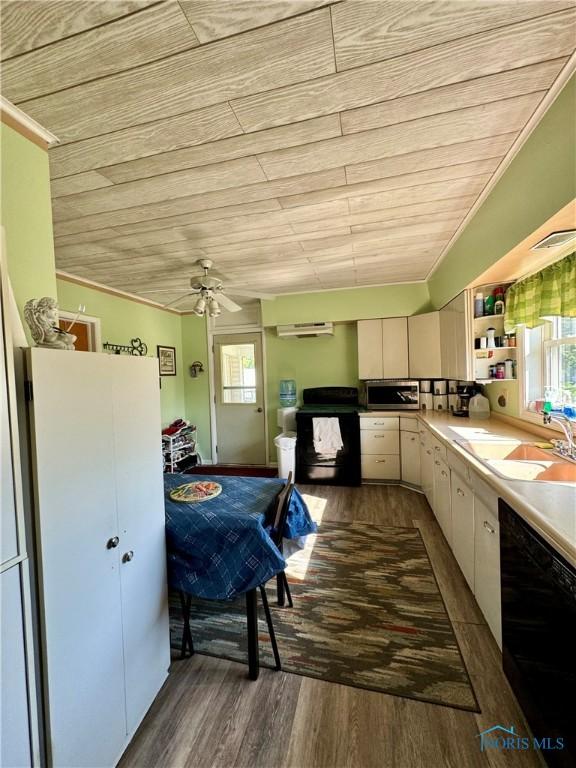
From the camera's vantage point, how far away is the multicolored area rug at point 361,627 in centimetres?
138

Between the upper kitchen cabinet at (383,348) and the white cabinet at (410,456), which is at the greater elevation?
the upper kitchen cabinet at (383,348)

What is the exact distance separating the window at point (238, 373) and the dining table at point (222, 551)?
10.1 feet

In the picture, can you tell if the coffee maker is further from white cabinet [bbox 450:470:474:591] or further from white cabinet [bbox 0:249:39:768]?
white cabinet [bbox 0:249:39:768]

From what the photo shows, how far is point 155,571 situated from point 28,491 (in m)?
0.78

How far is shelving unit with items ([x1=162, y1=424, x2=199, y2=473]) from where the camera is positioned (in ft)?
13.2

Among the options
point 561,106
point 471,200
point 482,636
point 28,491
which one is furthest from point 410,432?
point 28,491

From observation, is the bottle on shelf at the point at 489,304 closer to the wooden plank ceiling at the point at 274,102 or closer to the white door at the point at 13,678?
the wooden plank ceiling at the point at 274,102

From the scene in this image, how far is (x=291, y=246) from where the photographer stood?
2467 mm

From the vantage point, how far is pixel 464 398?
3164 millimetres

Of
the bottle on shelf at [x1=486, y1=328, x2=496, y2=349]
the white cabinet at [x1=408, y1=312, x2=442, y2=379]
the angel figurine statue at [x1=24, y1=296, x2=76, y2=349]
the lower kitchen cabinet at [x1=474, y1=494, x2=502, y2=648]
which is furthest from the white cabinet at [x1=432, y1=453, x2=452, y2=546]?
the angel figurine statue at [x1=24, y1=296, x2=76, y2=349]

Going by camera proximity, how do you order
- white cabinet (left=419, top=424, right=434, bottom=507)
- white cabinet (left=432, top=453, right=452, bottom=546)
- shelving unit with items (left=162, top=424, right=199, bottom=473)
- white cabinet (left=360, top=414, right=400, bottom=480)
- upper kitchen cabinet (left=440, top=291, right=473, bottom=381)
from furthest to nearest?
shelving unit with items (left=162, top=424, right=199, bottom=473) < white cabinet (left=360, top=414, right=400, bottom=480) < white cabinet (left=419, top=424, right=434, bottom=507) < upper kitchen cabinet (left=440, top=291, right=473, bottom=381) < white cabinet (left=432, top=453, right=452, bottom=546)

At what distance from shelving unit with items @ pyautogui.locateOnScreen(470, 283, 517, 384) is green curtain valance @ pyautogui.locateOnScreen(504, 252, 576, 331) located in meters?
0.16

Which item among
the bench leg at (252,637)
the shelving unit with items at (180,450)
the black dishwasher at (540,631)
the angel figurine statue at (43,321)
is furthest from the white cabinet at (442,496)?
the shelving unit with items at (180,450)

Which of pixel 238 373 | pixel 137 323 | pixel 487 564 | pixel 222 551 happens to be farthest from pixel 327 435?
pixel 137 323
